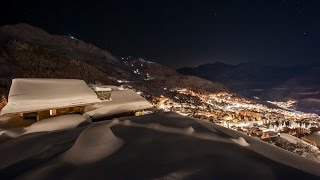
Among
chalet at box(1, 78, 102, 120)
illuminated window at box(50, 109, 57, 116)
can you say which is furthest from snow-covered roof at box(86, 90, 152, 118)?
illuminated window at box(50, 109, 57, 116)

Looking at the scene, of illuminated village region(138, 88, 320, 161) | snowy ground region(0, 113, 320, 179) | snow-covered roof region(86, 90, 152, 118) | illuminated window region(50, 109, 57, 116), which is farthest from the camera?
illuminated village region(138, 88, 320, 161)

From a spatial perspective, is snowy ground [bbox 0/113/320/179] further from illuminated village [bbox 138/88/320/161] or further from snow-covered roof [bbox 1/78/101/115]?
illuminated village [bbox 138/88/320/161]

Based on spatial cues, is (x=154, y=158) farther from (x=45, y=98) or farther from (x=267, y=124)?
(x=267, y=124)

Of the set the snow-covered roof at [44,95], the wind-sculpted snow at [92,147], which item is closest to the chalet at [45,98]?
the snow-covered roof at [44,95]

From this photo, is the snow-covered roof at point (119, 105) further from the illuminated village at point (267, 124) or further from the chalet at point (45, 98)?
the illuminated village at point (267, 124)

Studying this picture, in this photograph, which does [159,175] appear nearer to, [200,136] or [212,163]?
[212,163]

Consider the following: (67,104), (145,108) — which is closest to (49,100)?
(67,104)

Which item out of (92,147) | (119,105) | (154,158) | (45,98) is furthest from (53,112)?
(154,158)
